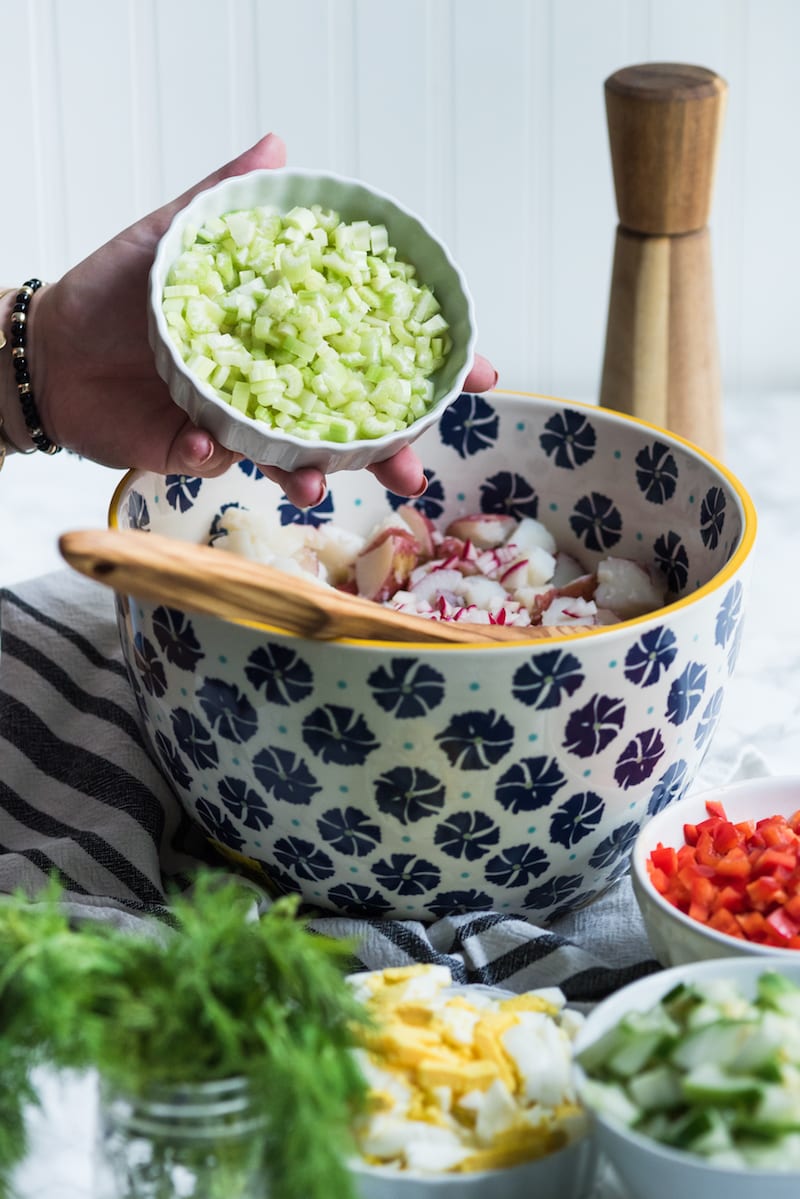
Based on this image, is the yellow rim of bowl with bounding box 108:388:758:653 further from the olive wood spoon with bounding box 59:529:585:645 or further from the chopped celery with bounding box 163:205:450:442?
the chopped celery with bounding box 163:205:450:442

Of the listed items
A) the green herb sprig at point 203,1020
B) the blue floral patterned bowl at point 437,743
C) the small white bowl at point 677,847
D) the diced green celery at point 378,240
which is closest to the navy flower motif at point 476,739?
the blue floral patterned bowl at point 437,743

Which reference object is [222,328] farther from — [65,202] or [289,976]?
[65,202]

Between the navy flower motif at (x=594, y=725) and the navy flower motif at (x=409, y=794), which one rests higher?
the navy flower motif at (x=594, y=725)

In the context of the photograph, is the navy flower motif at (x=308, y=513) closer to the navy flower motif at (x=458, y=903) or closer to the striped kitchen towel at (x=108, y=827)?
the striped kitchen towel at (x=108, y=827)

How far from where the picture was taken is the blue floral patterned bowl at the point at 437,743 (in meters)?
0.95

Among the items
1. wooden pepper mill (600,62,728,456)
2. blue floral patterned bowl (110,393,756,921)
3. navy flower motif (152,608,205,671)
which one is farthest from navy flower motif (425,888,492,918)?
wooden pepper mill (600,62,728,456)

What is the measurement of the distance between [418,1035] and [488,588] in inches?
19.9

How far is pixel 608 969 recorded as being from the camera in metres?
1.02

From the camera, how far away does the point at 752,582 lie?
172 centimetres

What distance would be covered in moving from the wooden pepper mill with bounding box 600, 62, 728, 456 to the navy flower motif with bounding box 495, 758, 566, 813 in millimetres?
787

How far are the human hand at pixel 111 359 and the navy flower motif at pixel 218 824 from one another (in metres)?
0.32

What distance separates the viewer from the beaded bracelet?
135cm

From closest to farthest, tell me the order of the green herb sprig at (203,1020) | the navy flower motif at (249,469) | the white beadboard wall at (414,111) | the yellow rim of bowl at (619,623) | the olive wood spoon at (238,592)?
the green herb sprig at (203,1020), the olive wood spoon at (238,592), the yellow rim of bowl at (619,623), the navy flower motif at (249,469), the white beadboard wall at (414,111)

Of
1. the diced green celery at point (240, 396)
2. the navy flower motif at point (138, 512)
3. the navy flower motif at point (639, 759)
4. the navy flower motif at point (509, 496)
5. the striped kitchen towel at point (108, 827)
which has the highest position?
the diced green celery at point (240, 396)
